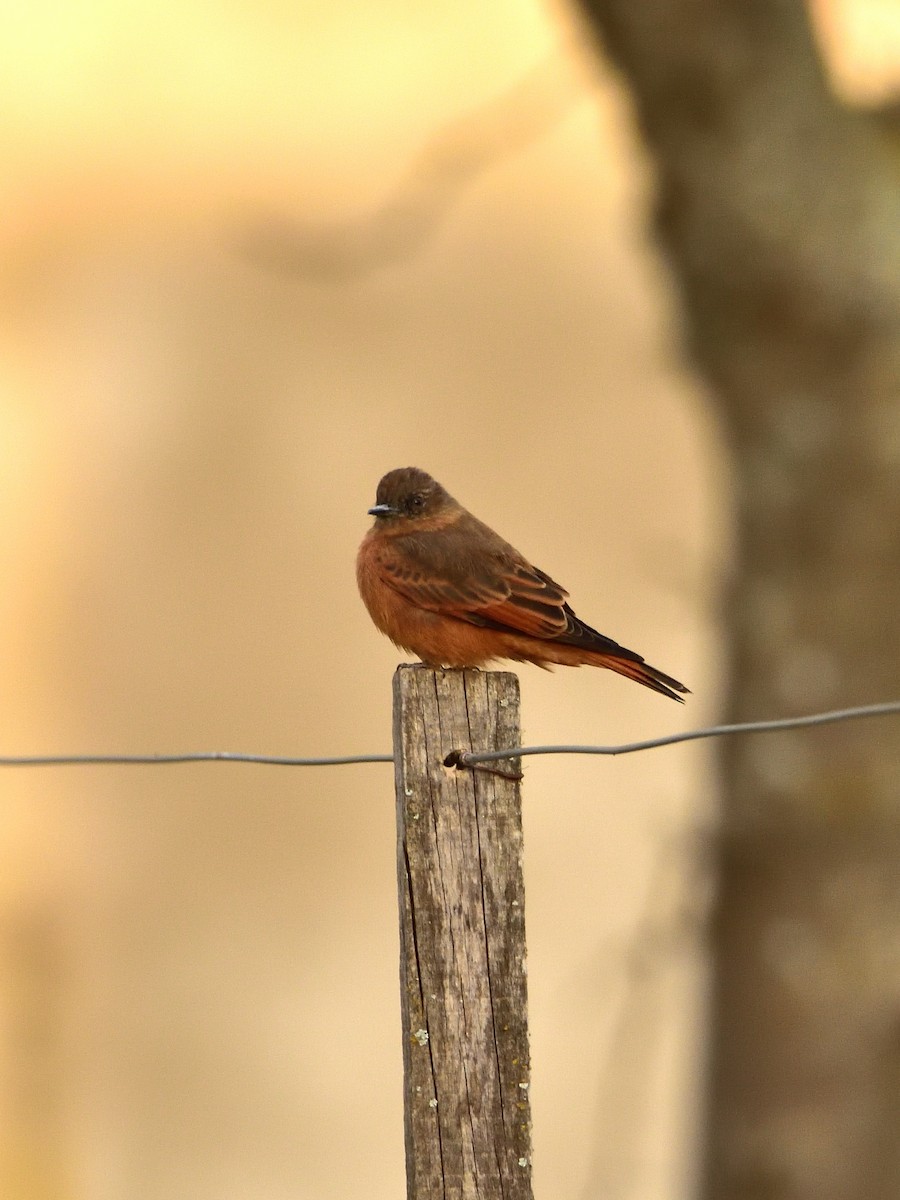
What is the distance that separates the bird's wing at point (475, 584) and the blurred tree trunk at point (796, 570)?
1816 mm

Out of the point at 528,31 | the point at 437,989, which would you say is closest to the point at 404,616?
the point at 437,989

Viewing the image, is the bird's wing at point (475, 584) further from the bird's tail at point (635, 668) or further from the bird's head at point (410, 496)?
the bird's head at point (410, 496)

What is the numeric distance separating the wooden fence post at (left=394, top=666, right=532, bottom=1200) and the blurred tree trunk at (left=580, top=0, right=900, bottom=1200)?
125 inches

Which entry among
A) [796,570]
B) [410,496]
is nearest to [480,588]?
[410,496]

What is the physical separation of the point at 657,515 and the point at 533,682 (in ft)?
4.20

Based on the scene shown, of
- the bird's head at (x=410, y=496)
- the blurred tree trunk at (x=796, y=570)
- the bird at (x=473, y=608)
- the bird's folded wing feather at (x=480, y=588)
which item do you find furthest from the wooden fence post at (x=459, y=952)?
the blurred tree trunk at (x=796, y=570)

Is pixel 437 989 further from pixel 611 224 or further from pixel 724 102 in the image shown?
pixel 611 224

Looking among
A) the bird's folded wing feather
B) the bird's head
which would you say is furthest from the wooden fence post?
the bird's head

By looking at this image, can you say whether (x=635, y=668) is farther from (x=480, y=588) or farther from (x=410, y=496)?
(x=410, y=496)

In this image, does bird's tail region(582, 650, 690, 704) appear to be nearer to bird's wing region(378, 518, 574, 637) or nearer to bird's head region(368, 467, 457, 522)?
bird's wing region(378, 518, 574, 637)

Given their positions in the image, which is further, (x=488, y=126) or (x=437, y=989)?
(x=488, y=126)

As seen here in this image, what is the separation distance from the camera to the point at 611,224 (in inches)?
434

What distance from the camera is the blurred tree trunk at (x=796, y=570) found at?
609 cm

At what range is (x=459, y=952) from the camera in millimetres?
3080
